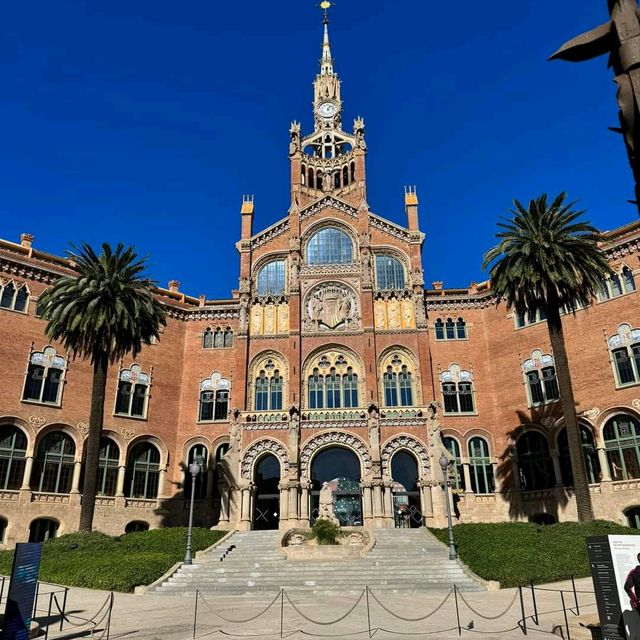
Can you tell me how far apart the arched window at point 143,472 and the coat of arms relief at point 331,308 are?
14.2 meters

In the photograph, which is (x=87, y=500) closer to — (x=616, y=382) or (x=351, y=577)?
(x=351, y=577)

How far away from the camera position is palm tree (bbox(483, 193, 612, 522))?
103 feet

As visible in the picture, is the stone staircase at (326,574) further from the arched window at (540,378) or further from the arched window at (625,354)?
the arched window at (625,354)

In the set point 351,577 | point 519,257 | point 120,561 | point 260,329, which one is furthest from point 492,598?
point 260,329

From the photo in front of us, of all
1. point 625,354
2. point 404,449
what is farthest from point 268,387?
point 625,354

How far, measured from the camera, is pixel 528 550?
25.7 metres

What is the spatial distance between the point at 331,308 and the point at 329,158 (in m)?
Answer: 17.2

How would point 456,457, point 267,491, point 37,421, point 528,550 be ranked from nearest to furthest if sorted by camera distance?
point 528,550, point 37,421, point 267,491, point 456,457


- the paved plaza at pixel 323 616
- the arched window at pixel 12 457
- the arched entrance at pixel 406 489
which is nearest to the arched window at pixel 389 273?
the arched entrance at pixel 406 489

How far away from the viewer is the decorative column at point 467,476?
133ft

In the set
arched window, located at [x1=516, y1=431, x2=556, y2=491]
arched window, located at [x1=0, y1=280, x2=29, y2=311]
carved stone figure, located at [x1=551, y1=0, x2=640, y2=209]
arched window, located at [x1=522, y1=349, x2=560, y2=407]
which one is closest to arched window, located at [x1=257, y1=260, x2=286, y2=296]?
arched window, located at [x1=0, y1=280, x2=29, y2=311]

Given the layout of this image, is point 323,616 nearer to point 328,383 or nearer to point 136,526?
point 328,383

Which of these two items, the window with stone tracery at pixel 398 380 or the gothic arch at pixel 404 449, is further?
the window with stone tracery at pixel 398 380

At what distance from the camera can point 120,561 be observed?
24891mm
